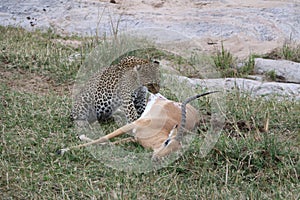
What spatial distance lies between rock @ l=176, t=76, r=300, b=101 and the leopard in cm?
84

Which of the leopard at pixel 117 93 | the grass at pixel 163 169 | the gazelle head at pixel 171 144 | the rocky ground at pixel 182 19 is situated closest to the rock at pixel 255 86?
the grass at pixel 163 169

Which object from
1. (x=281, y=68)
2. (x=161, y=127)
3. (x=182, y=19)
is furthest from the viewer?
(x=182, y=19)

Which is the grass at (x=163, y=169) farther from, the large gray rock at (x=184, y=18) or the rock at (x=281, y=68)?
the large gray rock at (x=184, y=18)

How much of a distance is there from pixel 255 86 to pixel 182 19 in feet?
9.59

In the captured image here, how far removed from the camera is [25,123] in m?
5.12

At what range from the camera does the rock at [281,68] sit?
722 cm

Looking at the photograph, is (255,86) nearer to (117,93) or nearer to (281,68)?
(281,68)

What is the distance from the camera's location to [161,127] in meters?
4.77

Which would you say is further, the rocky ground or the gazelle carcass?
the rocky ground

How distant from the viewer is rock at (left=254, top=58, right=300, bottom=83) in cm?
722

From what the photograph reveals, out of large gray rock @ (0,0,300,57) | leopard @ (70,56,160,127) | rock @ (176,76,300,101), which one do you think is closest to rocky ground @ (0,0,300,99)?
large gray rock @ (0,0,300,57)

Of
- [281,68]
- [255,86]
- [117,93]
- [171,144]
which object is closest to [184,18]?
[281,68]

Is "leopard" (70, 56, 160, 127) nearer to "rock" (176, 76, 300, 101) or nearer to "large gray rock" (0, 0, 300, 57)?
"rock" (176, 76, 300, 101)

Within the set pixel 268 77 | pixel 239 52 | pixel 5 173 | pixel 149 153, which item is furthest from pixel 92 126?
pixel 239 52
